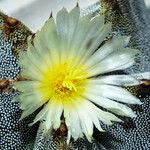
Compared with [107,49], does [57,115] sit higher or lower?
lower

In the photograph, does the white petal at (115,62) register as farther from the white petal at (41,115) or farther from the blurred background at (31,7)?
the blurred background at (31,7)

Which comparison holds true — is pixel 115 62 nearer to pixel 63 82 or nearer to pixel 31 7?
pixel 63 82

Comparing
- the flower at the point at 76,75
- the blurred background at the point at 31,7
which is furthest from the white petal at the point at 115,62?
the blurred background at the point at 31,7

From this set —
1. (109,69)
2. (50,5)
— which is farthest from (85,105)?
(50,5)

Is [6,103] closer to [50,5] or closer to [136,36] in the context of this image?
[136,36]

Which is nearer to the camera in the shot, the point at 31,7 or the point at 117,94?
the point at 117,94

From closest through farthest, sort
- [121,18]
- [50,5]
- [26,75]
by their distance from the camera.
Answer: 1. [26,75]
2. [121,18]
3. [50,5]

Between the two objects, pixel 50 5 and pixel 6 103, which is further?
pixel 50 5

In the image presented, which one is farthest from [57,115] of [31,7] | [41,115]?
[31,7]
